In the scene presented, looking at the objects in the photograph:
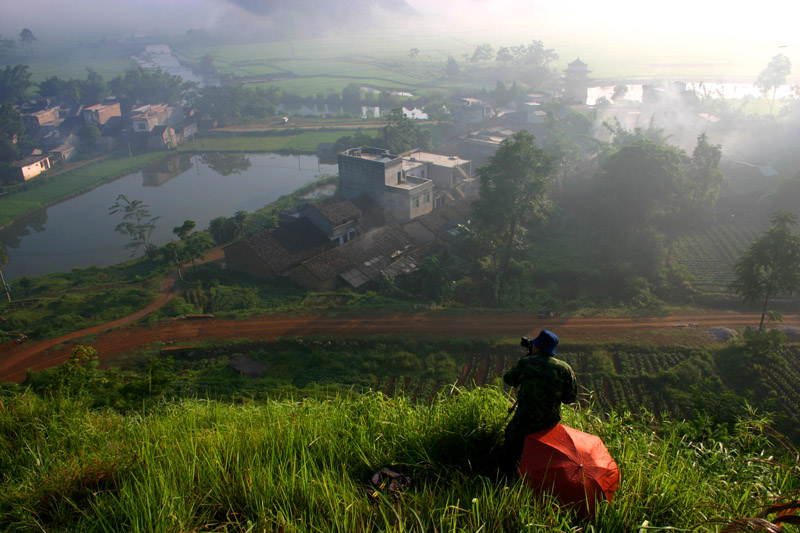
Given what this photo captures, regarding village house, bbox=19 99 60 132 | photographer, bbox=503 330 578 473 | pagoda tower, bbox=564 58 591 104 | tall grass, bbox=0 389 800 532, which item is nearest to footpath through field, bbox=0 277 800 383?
tall grass, bbox=0 389 800 532

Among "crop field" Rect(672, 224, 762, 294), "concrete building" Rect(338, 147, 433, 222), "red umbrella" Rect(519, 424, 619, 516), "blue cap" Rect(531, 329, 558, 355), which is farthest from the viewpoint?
"concrete building" Rect(338, 147, 433, 222)

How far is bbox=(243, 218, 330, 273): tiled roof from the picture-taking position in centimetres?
2200

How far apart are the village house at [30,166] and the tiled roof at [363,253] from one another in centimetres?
3049

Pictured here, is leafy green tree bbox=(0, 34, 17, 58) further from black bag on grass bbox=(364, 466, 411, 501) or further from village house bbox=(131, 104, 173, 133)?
Result: black bag on grass bbox=(364, 466, 411, 501)

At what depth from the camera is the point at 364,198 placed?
27250mm

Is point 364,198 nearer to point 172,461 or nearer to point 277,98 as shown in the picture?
point 172,461

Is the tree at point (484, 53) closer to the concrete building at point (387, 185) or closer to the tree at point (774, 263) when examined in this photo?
the concrete building at point (387, 185)

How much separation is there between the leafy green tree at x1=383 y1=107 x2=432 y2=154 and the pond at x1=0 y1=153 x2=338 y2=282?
6405 millimetres

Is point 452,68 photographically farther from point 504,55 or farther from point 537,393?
point 537,393

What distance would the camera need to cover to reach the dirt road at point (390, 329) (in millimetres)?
15680

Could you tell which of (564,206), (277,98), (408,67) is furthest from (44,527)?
(408,67)

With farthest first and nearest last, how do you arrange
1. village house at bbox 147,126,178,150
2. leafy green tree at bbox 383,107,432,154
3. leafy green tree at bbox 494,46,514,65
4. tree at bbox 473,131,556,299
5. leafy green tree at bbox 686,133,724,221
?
leafy green tree at bbox 494,46,514,65
village house at bbox 147,126,178,150
leafy green tree at bbox 383,107,432,154
leafy green tree at bbox 686,133,724,221
tree at bbox 473,131,556,299

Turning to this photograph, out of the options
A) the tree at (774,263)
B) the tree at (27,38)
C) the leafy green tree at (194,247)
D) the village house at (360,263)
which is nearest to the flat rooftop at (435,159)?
the village house at (360,263)

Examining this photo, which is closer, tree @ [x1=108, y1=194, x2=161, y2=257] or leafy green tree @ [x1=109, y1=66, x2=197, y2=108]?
tree @ [x1=108, y1=194, x2=161, y2=257]
